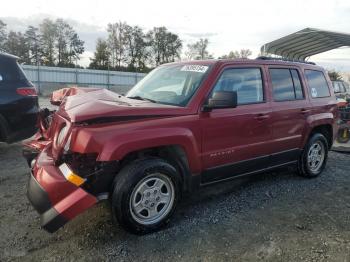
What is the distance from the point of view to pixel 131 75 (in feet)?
111

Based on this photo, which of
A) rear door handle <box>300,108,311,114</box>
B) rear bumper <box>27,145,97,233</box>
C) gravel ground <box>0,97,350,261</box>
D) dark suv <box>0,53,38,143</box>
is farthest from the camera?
dark suv <box>0,53,38,143</box>

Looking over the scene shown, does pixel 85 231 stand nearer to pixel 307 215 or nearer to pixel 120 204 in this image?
pixel 120 204

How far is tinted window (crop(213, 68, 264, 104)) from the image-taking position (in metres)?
3.93

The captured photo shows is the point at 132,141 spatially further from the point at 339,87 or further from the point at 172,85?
the point at 339,87

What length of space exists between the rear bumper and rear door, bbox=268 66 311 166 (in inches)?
108

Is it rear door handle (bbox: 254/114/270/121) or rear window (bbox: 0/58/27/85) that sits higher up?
rear window (bbox: 0/58/27/85)

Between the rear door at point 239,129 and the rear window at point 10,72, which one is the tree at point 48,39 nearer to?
the rear window at point 10,72

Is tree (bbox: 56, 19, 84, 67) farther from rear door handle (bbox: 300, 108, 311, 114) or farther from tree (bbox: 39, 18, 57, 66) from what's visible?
rear door handle (bbox: 300, 108, 311, 114)

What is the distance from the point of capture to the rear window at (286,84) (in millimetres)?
4553

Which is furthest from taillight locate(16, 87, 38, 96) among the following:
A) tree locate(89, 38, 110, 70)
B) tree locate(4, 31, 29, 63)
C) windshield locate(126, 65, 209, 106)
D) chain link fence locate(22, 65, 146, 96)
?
tree locate(4, 31, 29, 63)

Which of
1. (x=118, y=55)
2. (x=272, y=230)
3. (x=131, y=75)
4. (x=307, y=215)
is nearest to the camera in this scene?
(x=272, y=230)

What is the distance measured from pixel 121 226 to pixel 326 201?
2852mm

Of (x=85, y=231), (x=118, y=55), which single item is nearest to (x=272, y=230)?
(x=85, y=231)

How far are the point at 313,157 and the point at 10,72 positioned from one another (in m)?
5.59
